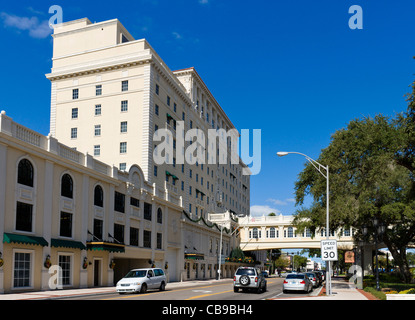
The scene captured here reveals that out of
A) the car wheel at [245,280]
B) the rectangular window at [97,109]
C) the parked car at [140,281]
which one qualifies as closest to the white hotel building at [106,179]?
the rectangular window at [97,109]

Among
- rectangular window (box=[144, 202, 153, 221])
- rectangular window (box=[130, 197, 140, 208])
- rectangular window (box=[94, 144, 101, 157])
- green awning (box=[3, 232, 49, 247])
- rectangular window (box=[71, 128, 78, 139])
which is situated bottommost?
green awning (box=[3, 232, 49, 247])

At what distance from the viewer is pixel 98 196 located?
40594 millimetres

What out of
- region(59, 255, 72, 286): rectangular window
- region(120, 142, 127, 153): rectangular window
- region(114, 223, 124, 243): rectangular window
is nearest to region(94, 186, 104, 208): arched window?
region(114, 223, 124, 243): rectangular window

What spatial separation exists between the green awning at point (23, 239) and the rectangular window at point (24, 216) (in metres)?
0.72

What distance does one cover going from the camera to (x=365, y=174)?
39656 millimetres

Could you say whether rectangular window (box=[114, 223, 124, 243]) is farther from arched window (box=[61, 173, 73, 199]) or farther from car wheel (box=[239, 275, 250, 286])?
car wheel (box=[239, 275, 250, 286])

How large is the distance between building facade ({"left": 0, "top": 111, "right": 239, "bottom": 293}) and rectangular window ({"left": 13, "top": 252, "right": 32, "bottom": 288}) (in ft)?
0.21

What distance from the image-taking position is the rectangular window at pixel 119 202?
143 feet

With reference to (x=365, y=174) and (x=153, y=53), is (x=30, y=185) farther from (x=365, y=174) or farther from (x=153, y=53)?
(x=153, y=53)

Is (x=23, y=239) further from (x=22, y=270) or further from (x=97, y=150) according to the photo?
(x=97, y=150)

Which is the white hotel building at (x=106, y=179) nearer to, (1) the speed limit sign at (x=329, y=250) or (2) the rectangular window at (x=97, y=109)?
(2) the rectangular window at (x=97, y=109)

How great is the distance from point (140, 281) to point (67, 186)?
11.0 m

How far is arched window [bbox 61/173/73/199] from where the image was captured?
35688 mm

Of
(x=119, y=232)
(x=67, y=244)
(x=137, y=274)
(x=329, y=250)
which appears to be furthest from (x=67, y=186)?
(x=329, y=250)
